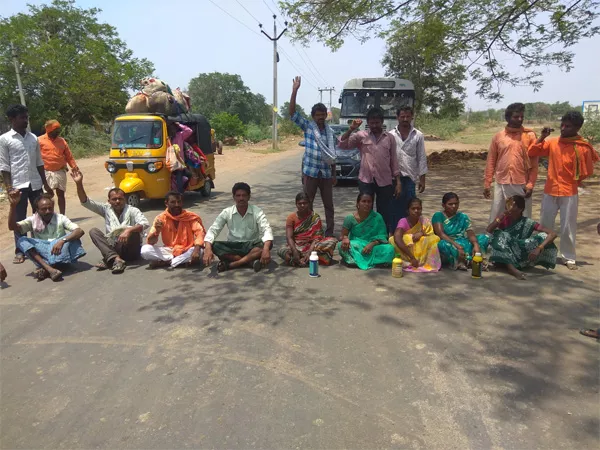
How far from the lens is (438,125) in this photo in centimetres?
4338

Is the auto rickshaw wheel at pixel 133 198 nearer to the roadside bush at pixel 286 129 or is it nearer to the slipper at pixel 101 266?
the slipper at pixel 101 266

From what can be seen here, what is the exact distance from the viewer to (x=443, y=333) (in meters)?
3.57

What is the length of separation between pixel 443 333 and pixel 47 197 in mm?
4533

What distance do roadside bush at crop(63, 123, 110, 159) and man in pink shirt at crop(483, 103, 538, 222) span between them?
22.8 meters

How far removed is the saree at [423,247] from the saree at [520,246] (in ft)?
2.12

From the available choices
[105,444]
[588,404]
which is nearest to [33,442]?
Answer: [105,444]

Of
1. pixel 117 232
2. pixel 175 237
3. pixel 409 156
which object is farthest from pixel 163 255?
pixel 409 156

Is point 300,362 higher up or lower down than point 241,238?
lower down

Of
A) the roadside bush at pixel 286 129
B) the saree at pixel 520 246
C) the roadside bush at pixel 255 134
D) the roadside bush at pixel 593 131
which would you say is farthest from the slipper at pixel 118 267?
the roadside bush at pixel 286 129

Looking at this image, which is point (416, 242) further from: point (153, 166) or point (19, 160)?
point (153, 166)

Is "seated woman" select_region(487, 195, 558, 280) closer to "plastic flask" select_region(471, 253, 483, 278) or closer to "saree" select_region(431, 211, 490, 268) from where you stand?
"saree" select_region(431, 211, 490, 268)

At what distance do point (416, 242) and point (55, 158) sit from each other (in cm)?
604

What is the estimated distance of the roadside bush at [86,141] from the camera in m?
24.2

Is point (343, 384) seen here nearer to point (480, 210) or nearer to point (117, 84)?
point (480, 210)
